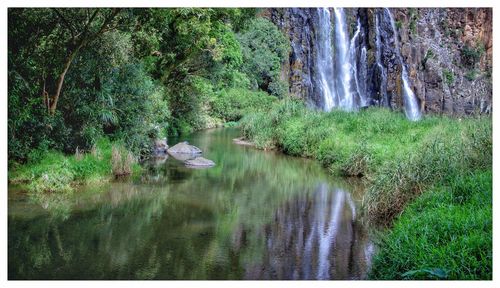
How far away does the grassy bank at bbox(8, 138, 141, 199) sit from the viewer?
441 inches

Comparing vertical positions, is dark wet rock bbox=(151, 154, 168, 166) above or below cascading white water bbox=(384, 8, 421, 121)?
below

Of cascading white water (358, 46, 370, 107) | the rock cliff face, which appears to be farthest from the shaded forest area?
the rock cliff face

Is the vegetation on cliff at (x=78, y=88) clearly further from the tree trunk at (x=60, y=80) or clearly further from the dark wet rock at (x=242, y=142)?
the dark wet rock at (x=242, y=142)

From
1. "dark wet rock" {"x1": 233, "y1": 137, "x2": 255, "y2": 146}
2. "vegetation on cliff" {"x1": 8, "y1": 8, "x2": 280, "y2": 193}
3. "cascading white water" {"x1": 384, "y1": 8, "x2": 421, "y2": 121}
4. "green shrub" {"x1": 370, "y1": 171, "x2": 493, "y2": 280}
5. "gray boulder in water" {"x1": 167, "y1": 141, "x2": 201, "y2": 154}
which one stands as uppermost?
"cascading white water" {"x1": 384, "y1": 8, "x2": 421, "y2": 121}

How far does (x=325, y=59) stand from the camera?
38.0 m

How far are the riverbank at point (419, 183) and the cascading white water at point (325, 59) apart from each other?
18.4 meters

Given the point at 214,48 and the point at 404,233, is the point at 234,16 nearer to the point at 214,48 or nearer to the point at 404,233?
the point at 214,48

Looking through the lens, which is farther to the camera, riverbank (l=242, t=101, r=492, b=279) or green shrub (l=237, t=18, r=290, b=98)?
green shrub (l=237, t=18, r=290, b=98)

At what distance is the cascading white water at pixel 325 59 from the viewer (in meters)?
36.7

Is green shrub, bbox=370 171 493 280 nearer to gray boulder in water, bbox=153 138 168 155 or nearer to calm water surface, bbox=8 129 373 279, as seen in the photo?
calm water surface, bbox=8 129 373 279

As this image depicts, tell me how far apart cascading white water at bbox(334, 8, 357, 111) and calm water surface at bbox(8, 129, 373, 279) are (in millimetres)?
23559

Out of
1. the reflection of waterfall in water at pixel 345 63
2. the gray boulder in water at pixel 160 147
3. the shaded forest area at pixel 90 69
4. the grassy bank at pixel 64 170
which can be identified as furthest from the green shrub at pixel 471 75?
the grassy bank at pixel 64 170

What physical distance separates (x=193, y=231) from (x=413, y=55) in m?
38.4

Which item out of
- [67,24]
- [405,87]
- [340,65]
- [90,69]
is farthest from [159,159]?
[405,87]
